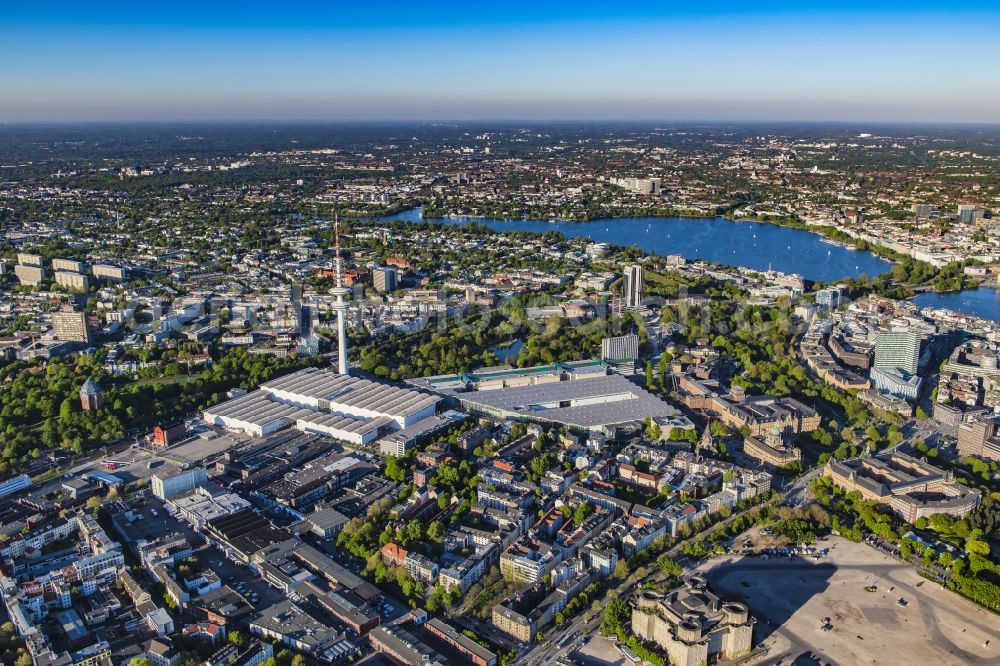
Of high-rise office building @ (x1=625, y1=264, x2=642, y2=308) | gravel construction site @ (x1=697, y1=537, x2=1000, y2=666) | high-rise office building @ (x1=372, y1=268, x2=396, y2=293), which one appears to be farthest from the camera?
high-rise office building @ (x1=372, y1=268, x2=396, y2=293)

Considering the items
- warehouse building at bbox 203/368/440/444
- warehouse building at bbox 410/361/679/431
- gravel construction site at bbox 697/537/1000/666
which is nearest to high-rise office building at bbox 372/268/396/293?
warehouse building at bbox 410/361/679/431

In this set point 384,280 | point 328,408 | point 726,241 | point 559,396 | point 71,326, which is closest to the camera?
point 328,408

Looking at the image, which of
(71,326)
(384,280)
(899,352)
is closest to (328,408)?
(71,326)

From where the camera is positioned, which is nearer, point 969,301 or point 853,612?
point 853,612

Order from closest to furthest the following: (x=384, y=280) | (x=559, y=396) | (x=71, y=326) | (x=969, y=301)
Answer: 1. (x=559, y=396)
2. (x=71, y=326)
3. (x=969, y=301)
4. (x=384, y=280)

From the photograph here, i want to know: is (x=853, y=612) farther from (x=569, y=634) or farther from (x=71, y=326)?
(x=71, y=326)

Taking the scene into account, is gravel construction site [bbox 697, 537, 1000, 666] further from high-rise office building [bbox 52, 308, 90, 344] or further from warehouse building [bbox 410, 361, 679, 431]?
high-rise office building [bbox 52, 308, 90, 344]

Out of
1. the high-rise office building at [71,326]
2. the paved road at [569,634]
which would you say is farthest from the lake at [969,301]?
the high-rise office building at [71,326]
